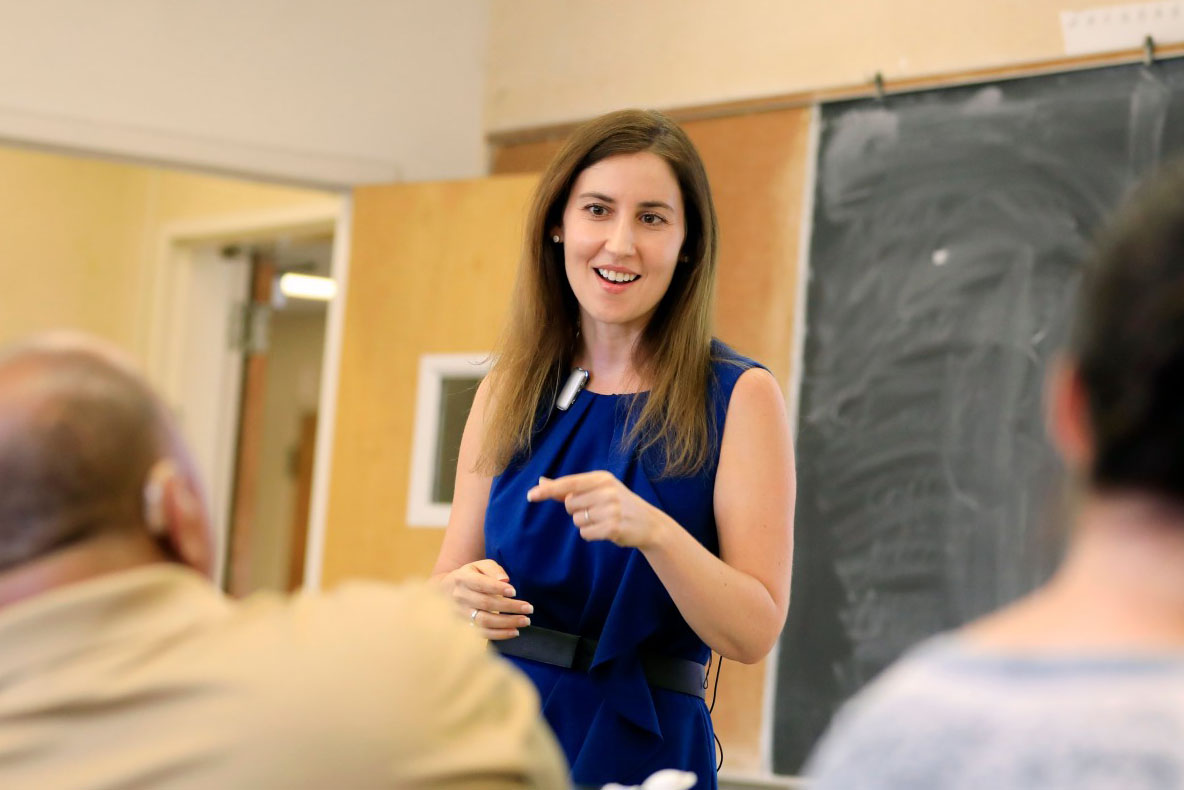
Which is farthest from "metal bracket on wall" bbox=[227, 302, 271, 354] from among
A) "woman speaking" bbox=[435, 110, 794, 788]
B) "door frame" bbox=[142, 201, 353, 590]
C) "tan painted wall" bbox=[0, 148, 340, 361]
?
"woman speaking" bbox=[435, 110, 794, 788]

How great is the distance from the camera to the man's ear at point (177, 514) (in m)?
0.91

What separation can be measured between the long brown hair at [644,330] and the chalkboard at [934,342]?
1571 millimetres

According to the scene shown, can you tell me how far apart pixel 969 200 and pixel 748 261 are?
0.63 metres

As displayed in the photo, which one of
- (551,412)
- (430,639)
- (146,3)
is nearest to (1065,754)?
(430,639)

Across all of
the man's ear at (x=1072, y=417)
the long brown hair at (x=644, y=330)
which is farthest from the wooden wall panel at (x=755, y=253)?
the man's ear at (x=1072, y=417)

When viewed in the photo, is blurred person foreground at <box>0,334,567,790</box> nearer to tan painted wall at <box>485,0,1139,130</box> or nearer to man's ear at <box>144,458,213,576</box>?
man's ear at <box>144,458,213,576</box>

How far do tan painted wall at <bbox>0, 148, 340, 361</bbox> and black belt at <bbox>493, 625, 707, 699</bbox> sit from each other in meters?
3.88

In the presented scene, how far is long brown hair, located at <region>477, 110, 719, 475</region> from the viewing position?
189cm

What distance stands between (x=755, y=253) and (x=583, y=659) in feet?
7.34

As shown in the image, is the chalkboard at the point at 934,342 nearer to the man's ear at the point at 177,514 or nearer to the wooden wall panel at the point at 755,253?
the wooden wall panel at the point at 755,253

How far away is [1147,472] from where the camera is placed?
0.70m

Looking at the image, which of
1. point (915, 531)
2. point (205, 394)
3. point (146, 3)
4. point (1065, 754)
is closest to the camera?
point (1065, 754)

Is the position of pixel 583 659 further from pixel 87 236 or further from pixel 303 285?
pixel 303 285

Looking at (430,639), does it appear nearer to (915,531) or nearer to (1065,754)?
(1065,754)
